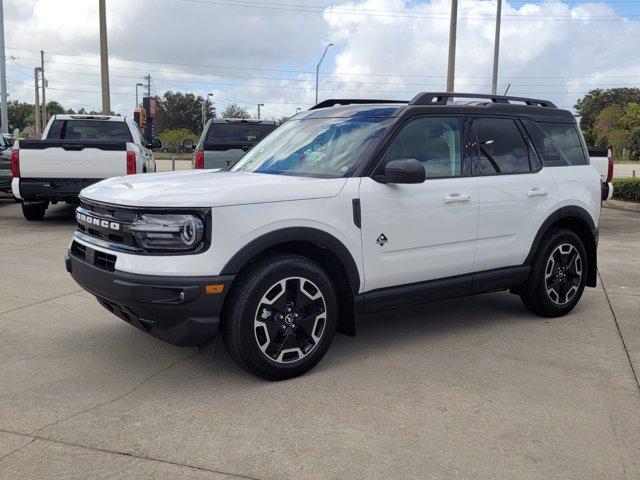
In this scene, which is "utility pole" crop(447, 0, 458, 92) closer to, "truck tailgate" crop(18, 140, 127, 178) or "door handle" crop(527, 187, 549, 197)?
"truck tailgate" crop(18, 140, 127, 178)

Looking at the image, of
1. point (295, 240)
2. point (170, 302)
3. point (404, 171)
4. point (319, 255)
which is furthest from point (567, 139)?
point (170, 302)

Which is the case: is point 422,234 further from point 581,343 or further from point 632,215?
point 632,215

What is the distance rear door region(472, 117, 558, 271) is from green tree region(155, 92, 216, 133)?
292ft

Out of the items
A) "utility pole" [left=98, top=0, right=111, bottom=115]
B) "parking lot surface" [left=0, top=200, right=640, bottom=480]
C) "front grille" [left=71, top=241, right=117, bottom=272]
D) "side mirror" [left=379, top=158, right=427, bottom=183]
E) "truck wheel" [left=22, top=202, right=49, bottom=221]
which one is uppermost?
"utility pole" [left=98, top=0, right=111, bottom=115]

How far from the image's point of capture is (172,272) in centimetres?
369

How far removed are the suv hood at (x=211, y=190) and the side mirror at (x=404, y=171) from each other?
32cm

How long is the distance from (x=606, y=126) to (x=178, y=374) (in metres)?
72.3

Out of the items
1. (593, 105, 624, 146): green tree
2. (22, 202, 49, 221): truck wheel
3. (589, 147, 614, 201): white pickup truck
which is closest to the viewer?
(589, 147, 614, 201): white pickup truck

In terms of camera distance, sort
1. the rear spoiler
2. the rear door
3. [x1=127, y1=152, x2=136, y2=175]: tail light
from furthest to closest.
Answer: [x1=127, y1=152, x2=136, y2=175]: tail light
the rear spoiler
the rear door

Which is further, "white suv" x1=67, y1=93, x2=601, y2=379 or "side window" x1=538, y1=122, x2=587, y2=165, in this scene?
"side window" x1=538, y1=122, x2=587, y2=165

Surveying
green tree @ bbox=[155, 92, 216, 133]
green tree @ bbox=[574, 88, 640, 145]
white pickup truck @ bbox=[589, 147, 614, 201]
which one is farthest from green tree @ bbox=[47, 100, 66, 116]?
white pickup truck @ bbox=[589, 147, 614, 201]

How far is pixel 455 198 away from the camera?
4.77m

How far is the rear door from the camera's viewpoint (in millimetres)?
5031

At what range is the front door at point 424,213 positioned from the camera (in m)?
4.38
